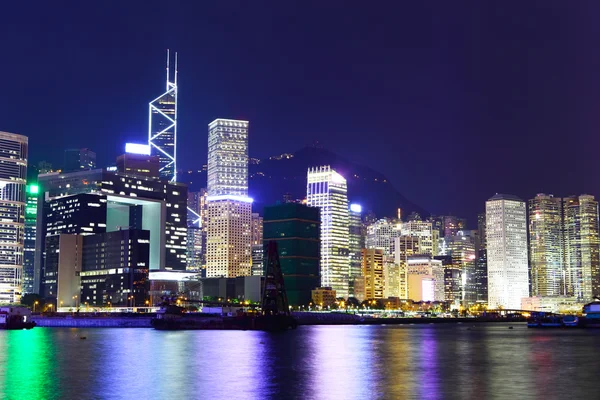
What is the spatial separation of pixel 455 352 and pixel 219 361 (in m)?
32.4

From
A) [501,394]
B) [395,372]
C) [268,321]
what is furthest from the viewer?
[268,321]

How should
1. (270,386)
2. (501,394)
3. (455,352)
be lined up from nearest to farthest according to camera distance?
(501,394) → (270,386) → (455,352)

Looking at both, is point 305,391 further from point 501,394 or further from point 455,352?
point 455,352

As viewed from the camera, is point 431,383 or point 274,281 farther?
point 274,281

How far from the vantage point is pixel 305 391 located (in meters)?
53.1

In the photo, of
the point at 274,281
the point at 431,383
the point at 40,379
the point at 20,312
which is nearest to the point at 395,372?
the point at 431,383

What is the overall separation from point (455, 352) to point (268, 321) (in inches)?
3660

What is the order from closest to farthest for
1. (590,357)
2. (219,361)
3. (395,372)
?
(395,372) < (219,361) < (590,357)

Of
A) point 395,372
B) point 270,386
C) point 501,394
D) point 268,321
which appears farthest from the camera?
point 268,321

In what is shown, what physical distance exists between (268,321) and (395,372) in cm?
12005

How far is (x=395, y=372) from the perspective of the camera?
67.1m

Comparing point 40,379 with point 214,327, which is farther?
point 214,327

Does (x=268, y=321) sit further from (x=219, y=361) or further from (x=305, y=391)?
(x=305, y=391)

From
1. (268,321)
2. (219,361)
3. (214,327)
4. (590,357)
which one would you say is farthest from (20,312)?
(590,357)
